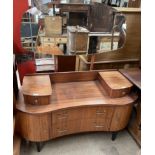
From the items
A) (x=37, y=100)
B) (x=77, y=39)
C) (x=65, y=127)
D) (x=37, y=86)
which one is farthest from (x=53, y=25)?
(x=65, y=127)

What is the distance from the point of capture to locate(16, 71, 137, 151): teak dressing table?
55.2 inches

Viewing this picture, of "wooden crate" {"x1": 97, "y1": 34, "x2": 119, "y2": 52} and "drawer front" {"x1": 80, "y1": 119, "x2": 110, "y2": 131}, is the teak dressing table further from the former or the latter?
"wooden crate" {"x1": 97, "y1": 34, "x2": 119, "y2": 52}

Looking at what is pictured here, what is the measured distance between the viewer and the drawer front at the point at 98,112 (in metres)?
1.52

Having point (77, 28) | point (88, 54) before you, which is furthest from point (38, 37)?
point (88, 54)

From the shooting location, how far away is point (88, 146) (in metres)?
1.72

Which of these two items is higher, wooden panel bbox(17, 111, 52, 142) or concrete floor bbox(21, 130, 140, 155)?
wooden panel bbox(17, 111, 52, 142)

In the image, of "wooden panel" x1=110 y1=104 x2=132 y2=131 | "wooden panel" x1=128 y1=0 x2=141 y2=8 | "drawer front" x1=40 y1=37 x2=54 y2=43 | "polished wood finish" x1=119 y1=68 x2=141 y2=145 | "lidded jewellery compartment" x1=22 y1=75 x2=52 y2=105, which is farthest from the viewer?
"wooden panel" x1=128 y1=0 x2=141 y2=8

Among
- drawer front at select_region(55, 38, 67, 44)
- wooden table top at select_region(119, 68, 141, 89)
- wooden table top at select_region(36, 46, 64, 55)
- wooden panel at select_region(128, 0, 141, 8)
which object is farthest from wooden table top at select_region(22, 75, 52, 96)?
wooden panel at select_region(128, 0, 141, 8)

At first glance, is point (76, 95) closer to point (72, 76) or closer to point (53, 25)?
point (72, 76)

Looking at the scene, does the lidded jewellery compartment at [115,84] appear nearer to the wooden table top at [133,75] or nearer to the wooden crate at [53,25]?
the wooden table top at [133,75]

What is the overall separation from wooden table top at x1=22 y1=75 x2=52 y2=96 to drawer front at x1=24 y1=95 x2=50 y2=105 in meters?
0.03

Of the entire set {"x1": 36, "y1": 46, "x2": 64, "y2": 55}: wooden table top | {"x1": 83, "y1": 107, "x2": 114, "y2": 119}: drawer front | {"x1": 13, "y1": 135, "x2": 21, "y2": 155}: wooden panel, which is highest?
{"x1": 36, "y1": 46, "x2": 64, "y2": 55}: wooden table top

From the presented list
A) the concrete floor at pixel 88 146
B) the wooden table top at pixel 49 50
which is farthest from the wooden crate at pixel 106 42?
the concrete floor at pixel 88 146
